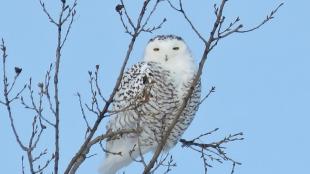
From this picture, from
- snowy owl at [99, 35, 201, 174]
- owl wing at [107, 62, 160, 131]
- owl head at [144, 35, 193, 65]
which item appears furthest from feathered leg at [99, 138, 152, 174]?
owl head at [144, 35, 193, 65]

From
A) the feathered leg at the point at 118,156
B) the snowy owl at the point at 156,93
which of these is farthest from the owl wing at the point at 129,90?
the feathered leg at the point at 118,156

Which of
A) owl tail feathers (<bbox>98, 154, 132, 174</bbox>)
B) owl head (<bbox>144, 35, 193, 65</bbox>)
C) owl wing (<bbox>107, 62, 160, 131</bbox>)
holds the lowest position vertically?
owl tail feathers (<bbox>98, 154, 132, 174</bbox>)

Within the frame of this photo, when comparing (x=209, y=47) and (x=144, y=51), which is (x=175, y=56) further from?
(x=209, y=47)

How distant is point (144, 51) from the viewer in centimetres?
873

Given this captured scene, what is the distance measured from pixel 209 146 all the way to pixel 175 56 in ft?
7.00

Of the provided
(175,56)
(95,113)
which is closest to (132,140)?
(175,56)

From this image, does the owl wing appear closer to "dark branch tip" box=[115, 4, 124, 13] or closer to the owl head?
the owl head

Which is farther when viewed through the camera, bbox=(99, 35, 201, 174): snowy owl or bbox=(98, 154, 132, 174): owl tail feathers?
bbox=(98, 154, 132, 174): owl tail feathers

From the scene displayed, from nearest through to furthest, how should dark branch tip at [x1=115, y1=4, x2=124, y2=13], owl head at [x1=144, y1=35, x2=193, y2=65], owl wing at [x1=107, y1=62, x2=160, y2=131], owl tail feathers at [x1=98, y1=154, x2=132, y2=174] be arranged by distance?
dark branch tip at [x1=115, y1=4, x2=124, y2=13], owl wing at [x1=107, y1=62, x2=160, y2=131], owl head at [x1=144, y1=35, x2=193, y2=65], owl tail feathers at [x1=98, y1=154, x2=132, y2=174]

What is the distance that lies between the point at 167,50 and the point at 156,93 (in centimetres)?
67

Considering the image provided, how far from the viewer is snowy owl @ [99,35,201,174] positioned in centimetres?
802

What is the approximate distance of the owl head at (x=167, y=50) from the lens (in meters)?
8.39

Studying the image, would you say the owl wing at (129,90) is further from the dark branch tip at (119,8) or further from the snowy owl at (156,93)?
the dark branch tip at (119,8)

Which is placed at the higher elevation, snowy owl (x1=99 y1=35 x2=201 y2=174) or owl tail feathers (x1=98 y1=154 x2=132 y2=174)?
snowy owl (x1=99 y1=35 x2=201 y2=174)
